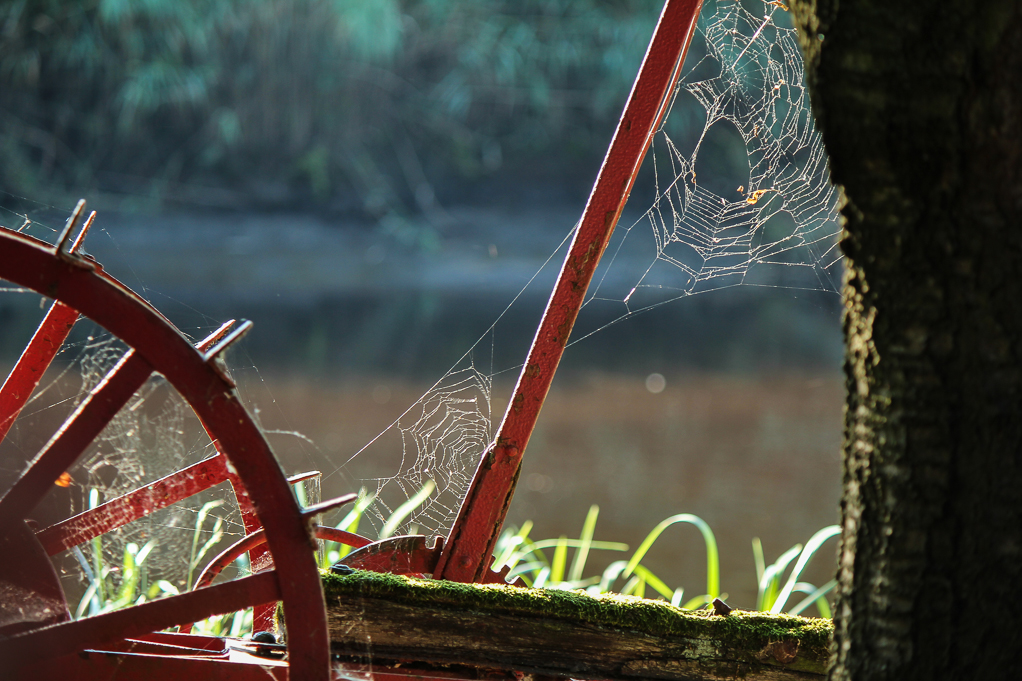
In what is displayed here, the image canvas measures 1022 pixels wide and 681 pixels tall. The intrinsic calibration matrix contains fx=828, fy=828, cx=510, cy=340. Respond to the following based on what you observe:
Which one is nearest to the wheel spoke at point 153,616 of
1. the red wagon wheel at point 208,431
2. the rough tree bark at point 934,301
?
the red wagon wheel at point 208,431

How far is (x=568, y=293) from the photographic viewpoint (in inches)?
49.6

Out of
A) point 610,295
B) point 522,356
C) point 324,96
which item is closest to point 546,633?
point 522,356

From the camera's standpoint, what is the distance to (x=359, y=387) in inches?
220

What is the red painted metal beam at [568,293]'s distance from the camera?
4.04 feet

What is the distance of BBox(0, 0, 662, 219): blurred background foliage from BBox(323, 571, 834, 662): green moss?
8.91 m

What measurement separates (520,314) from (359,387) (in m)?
2.30

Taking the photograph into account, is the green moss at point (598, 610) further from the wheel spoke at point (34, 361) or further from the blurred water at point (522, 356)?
the blurred water at point (522, 356)

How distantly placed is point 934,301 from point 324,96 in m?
10.9

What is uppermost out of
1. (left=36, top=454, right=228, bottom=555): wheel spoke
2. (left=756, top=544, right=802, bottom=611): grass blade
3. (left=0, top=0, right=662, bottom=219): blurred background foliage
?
(left=0, top=0, right=662, bottom=219): blurred background foliage

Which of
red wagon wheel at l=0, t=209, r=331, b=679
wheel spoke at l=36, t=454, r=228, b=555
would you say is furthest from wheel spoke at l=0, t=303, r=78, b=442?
red wagon wheel at l=0, t=209, r=331, b=679

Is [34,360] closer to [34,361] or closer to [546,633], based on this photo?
[34,361]

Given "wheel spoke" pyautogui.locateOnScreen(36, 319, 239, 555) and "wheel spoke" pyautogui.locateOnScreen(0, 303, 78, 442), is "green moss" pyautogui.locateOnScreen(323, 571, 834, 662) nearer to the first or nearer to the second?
"wheel spoke" pyautogui.locateOnScreen(36, 319, 239, 555)

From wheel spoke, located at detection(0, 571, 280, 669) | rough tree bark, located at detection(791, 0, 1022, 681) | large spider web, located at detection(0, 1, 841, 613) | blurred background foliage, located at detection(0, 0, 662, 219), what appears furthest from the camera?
blurred background foliage, located at detection(0, 0, 662, 219)

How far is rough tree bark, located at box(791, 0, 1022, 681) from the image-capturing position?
0.77 meters
